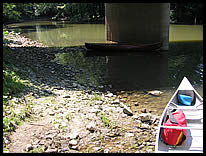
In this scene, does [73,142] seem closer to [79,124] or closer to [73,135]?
[73,135]

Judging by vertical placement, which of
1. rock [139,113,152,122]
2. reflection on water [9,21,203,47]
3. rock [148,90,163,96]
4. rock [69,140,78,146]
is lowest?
rock [69,140,78,146]

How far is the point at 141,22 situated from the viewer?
60.1 feet

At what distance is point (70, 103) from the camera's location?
7.17 metres

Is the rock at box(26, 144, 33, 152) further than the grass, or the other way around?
the grass

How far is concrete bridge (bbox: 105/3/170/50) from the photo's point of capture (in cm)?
1759

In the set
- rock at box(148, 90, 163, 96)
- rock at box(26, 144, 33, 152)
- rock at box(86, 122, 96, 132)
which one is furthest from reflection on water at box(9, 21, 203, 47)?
rock at box(26, 144, 33, 152)

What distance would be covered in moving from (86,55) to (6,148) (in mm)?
12428

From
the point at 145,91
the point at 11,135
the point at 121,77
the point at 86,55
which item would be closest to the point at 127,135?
the point at 11,135

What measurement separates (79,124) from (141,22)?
557 inches

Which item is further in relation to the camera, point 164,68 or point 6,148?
point 164,68

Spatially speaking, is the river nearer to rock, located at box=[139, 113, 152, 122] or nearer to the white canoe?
rock, located at box=[139, 113, 152, 122]

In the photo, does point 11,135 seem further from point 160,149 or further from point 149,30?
point 149,30

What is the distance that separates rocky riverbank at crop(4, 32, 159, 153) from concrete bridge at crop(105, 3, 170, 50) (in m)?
10.7

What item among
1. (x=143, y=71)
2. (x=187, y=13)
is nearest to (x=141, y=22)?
(x=143, y=71)
